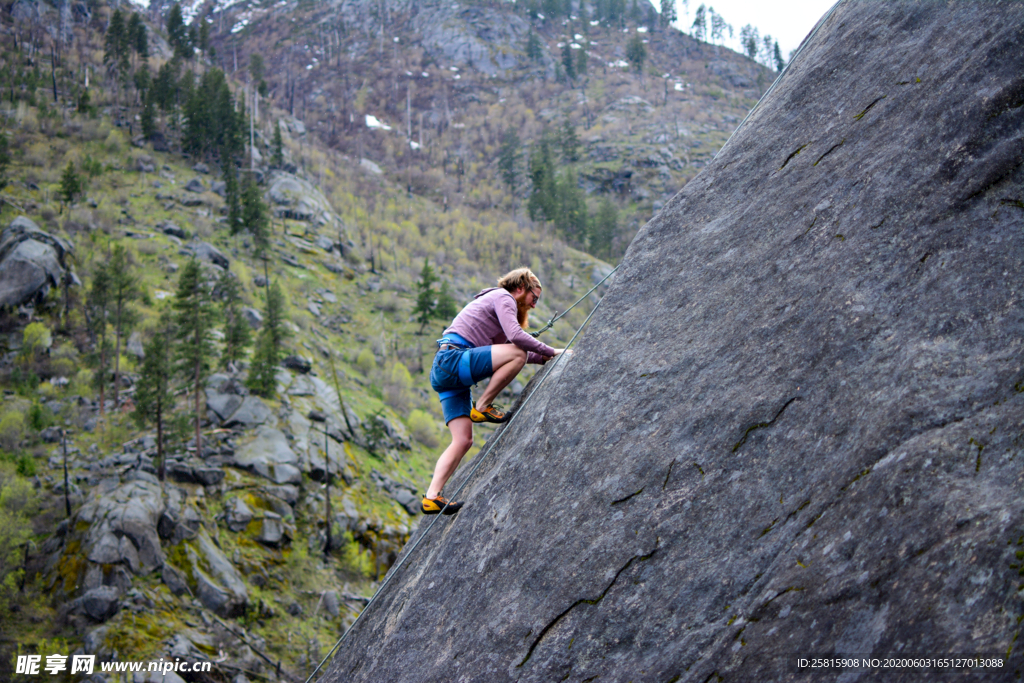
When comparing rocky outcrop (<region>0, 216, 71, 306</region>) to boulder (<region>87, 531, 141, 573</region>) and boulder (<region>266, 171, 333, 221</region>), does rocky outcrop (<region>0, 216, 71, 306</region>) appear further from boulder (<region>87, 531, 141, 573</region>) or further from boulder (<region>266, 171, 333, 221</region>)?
boulder (<region>266, 171, 333, 221</region>)

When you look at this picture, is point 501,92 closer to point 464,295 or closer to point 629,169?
point 629,169

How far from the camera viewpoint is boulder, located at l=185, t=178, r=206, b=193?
44.1 metres

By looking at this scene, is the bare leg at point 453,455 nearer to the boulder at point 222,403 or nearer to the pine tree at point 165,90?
the boulder at point 222,403

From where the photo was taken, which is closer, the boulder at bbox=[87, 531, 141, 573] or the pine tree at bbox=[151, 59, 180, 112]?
the boulder at bbox=[87, 531, 141, 573]

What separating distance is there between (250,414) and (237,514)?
183 inches

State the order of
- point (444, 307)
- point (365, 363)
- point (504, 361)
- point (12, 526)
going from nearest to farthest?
point (504, 361)
point (12, 526)
point (365, 363)
point (444, 307)

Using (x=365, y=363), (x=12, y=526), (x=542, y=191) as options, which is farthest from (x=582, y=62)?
(x=12, y=526)

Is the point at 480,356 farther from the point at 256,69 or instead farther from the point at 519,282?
the point at 256,69

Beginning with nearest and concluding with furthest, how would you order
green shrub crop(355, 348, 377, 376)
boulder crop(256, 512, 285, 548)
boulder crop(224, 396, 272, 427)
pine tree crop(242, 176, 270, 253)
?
boulder crop(256, 512, 285, 548) < boulder crop(224, 396, 272, 427) < green shrub crop(355, 348, 377, 376) < pine tree crop(242, 176, 270, 253)

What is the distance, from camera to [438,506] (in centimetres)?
520

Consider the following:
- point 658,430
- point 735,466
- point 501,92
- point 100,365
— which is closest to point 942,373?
point 735,466

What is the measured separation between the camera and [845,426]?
312cm

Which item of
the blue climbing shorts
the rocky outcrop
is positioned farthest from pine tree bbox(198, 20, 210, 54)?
the blue climbing shorts

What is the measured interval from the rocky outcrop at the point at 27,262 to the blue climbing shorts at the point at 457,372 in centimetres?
2784
